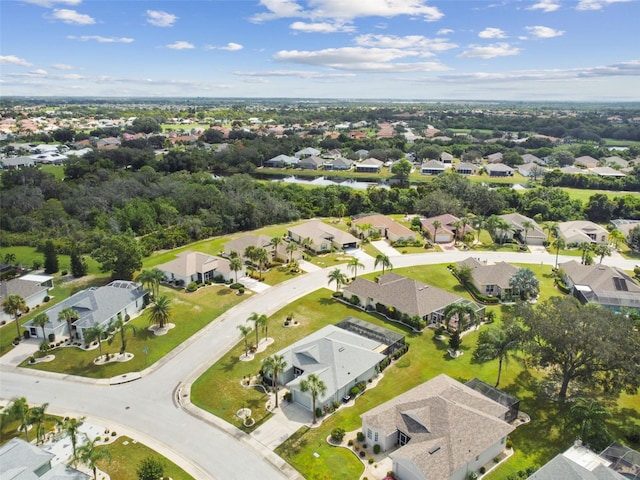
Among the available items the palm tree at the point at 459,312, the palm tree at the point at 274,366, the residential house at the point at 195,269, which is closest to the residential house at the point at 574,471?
the palm tree at the point at 459,312

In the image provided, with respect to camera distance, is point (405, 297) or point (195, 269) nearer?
point (405, 297)

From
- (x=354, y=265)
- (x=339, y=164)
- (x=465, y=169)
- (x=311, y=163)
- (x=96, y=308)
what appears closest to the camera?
(x=96, y=308)

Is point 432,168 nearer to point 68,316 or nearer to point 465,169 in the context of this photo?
point 465,169

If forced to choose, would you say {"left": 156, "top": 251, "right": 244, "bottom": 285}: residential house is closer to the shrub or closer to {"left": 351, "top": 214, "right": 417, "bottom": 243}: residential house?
{"left": 351, "top": 214, "right": 417, "bottom": 243}: residential house

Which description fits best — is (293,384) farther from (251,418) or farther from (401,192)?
(401,192)

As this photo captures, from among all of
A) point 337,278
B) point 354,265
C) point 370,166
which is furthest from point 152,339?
point 370,166

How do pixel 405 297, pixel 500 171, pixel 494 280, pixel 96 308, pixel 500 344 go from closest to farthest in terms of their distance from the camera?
pixel 500 344 → pixel 96 308 → pixel 405 297 → pixel 494 280 → pixel 500 171
